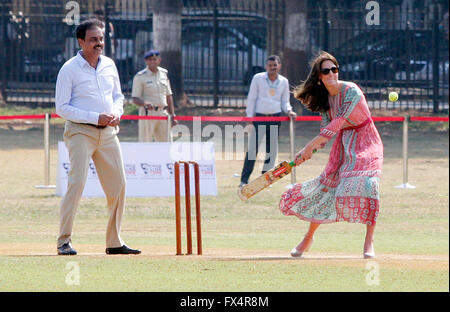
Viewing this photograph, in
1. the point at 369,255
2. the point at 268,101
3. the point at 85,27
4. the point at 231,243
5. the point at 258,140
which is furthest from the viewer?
the point at 268,101

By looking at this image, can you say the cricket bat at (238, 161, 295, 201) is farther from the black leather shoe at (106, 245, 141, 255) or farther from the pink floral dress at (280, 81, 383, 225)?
the black leather shoe at (106, 245, 141, 255)

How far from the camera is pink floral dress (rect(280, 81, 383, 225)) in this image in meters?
8.69

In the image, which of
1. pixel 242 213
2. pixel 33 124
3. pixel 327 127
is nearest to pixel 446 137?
pixel 33 124

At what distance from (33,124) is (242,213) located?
43.2 feet

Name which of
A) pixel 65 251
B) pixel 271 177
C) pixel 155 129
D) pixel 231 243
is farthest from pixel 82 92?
pixel 155 129

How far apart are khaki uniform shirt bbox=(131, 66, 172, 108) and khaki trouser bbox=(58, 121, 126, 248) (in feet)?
22.6

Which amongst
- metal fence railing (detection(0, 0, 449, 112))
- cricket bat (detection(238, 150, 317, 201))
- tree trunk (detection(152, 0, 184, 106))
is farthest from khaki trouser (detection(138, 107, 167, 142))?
metal fence railing (detection(0, 0, 449, 112))

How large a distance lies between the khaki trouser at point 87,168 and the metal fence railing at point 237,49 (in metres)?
17.1

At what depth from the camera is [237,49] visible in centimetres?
2711

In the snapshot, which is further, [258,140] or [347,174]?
[258,140]

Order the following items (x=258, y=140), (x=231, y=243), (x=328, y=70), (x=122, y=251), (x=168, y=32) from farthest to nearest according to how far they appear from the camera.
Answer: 1. (x=168, y=32)
2. (x=258, y=140)
3. (x=231, y=243)
4. (x=122, y=251)
5. (x=328, y=70)

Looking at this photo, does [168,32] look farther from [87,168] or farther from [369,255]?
[369,255]

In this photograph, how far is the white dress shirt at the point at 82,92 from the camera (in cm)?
884

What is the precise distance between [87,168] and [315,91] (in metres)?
2.05
